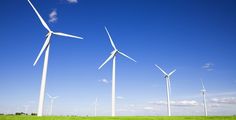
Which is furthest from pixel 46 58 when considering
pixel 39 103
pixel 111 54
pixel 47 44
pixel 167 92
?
pixel 167 92

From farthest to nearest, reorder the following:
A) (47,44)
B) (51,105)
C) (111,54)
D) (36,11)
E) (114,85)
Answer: (51,105) < (111,54) < (114,85) < (36,11) < (47,44)

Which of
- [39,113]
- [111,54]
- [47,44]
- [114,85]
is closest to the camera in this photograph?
[39,113]

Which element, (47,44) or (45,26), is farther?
(45,26)

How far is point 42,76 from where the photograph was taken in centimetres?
4741

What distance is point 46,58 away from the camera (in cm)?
5003

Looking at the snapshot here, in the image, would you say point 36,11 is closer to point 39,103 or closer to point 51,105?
point 39,103

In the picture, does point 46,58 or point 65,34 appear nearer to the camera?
point 46,58

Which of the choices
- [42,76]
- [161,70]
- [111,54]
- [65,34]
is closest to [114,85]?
[111,54]

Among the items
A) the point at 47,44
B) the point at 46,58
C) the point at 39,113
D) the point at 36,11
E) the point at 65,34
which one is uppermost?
the point at 36,11

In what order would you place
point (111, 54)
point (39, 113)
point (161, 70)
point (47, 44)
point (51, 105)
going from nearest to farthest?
point (39, 113) → point (47, 44) → point (111, 54) → point (161, 70) → point (51, 105)

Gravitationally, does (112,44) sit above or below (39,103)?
above

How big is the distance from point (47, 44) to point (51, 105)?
2393 inches

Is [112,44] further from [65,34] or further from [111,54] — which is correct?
[65,34]

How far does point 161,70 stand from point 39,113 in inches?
2202
